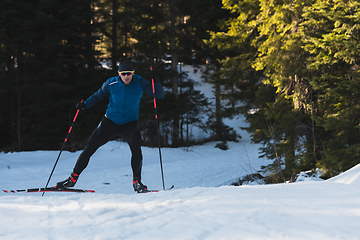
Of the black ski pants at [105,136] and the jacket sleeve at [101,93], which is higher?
the jacket sleeve at [101,93]

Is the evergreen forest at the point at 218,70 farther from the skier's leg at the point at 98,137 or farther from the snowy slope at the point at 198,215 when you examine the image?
the skier's leg at the point at 98,137

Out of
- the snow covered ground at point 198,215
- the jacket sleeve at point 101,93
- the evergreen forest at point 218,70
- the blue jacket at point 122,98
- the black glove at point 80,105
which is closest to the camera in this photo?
the snow covered ground at point 198,215

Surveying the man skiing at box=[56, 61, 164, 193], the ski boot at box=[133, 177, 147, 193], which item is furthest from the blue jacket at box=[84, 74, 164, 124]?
the ski boot at box=[133, 177, 147, 193]

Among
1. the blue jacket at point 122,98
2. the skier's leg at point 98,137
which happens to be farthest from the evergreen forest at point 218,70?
the skier's leg at point 98,137

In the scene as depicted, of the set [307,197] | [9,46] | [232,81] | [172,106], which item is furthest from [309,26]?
[9,46]

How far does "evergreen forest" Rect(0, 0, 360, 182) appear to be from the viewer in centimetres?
730

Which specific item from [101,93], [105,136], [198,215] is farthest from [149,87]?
[198,215]

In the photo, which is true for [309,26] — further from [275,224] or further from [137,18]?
[137,18]

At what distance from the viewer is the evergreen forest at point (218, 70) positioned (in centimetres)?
730

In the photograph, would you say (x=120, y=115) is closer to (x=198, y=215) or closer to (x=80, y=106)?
(x=80, y=106)

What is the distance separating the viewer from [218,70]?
53.3ft

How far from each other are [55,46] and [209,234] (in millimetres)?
15878

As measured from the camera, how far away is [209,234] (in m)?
2.09

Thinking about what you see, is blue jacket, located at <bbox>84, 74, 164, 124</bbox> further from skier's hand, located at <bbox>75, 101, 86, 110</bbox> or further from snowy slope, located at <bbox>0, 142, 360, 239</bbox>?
snowy slope, located at <bbox>0, 142, 360, 239</bbox>
